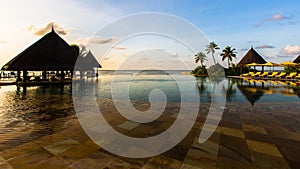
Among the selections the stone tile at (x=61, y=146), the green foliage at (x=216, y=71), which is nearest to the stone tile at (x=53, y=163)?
the stone tile at (x=61, y=146)

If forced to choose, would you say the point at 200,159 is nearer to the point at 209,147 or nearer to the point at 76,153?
the point at 209,147

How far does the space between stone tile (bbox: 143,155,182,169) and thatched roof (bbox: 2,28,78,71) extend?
1964 cm

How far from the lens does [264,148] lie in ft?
11.1

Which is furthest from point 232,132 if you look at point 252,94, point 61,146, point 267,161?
point 252,94

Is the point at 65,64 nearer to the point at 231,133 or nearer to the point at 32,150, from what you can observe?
the point at 32,150

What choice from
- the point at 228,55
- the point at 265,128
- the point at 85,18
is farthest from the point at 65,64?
the point at 228,55

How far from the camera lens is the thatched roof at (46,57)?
17.7 m

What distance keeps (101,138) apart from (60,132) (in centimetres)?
118

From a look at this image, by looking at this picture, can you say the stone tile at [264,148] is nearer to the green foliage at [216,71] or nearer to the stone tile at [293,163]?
the stone tile at [293,163]

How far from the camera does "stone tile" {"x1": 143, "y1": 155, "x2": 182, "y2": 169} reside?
2.73 meters

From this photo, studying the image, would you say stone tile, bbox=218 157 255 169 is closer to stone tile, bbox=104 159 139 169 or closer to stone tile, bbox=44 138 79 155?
stone tile, bbox=104 159 139 169

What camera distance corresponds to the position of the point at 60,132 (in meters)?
4.18

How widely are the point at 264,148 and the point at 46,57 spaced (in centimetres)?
2157

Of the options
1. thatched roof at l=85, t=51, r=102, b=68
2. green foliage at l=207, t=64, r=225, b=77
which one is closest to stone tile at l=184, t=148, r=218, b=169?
thatched roof at l=85, t=51, r=102, b=68
